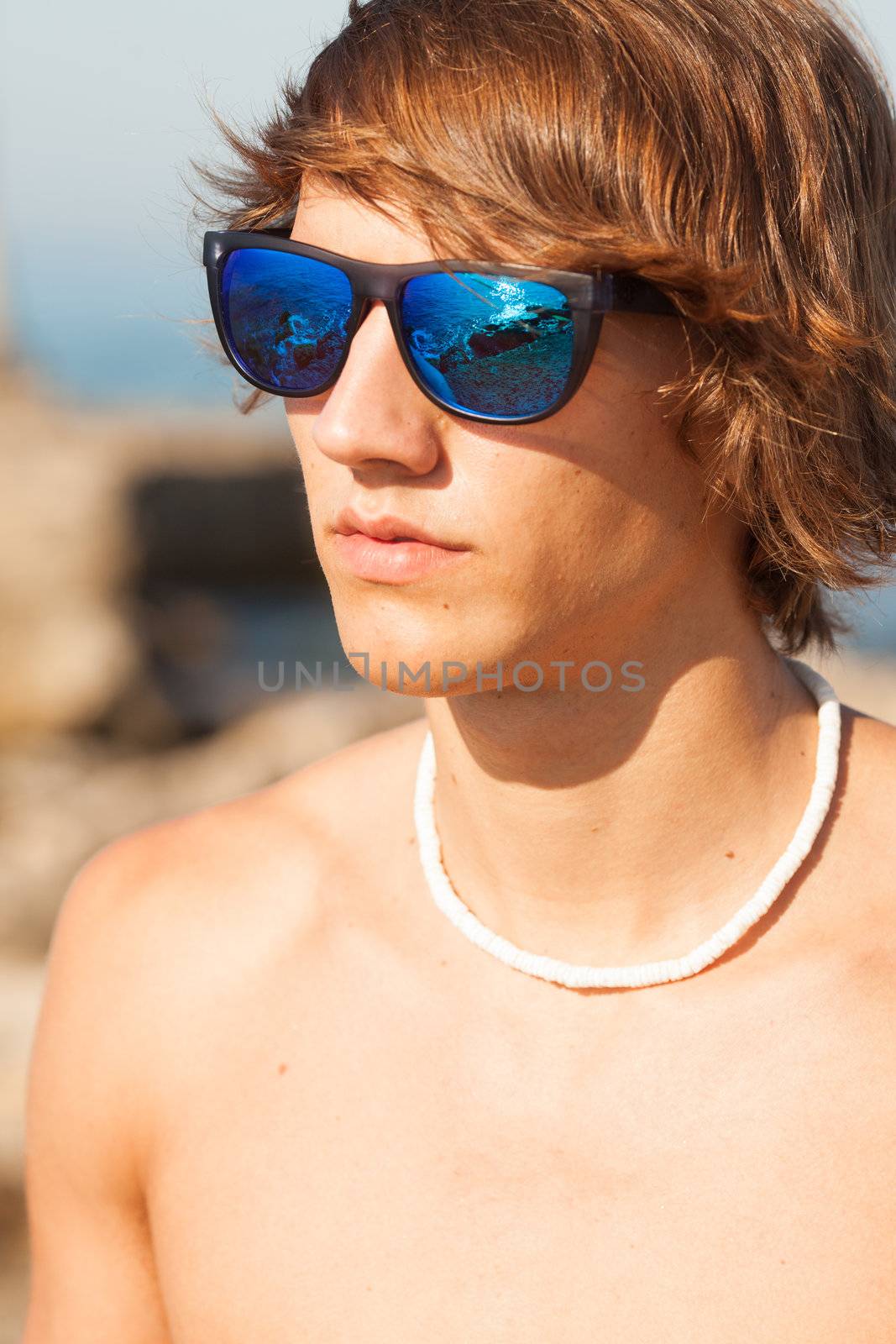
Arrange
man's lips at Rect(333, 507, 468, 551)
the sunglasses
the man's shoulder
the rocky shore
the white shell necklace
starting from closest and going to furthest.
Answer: the sunglasses < man's lips at Rect(333, 507, 468, 551) < the white shell necklace < the man's shoulder < the rocky shore

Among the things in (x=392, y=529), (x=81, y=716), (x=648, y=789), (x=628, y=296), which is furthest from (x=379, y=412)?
(x=81, y=716)

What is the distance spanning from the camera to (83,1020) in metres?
2.43

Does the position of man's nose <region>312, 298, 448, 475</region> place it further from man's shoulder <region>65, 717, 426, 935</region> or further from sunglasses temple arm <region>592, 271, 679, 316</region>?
man's shoulder <region>65, 717, 426, 935</region>

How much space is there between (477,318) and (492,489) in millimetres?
237

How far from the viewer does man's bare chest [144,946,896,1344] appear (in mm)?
1831

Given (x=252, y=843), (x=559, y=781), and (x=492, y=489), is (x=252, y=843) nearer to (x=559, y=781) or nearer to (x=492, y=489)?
(x=559, y=781)

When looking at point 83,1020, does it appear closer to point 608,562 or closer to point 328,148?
point 608,562

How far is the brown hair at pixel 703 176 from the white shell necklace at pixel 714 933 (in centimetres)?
23

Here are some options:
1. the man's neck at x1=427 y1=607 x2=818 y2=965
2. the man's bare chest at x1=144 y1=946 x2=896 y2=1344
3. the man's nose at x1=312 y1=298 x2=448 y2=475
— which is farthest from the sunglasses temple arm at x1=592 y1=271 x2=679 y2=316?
the man's bare chest at x1=144 y1=946 x2=896 y2=1344

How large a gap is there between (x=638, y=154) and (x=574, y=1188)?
1.46 m

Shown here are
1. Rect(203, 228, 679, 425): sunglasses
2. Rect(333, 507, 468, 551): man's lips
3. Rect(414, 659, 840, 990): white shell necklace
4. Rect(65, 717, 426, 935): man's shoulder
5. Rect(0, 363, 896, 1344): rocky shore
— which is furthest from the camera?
Rect(0, 363, 896, 1344): rocky shore

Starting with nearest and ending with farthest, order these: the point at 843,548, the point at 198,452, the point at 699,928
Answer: the point at 699,928 < the point at 843,548 < the point at 198,452

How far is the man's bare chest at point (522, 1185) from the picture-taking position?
183cm

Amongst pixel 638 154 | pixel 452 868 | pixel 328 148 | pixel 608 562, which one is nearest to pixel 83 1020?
pixel 452 868
